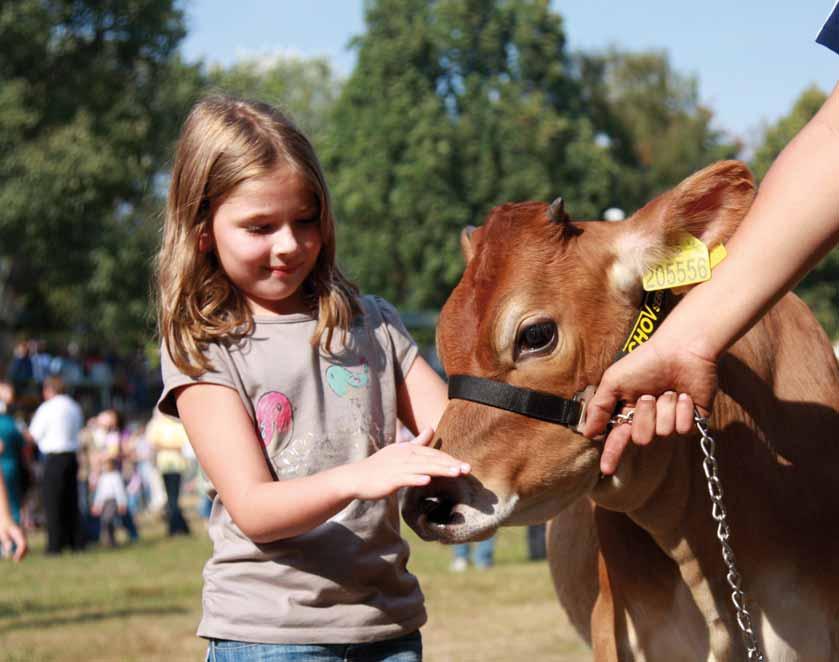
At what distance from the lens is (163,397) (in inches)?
117

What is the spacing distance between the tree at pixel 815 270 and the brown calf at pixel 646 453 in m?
27.7

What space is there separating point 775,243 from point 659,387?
409 millimetres

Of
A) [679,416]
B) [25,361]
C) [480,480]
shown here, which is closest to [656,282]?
[679,416]

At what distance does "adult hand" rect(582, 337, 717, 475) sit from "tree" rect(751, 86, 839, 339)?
28604 mm

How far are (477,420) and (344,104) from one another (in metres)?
41.0

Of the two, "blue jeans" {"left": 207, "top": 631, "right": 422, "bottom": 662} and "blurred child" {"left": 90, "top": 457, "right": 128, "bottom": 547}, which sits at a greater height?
"blue jeans" {"left": 207, "top": 631, "right": 422, "bottom": 662}

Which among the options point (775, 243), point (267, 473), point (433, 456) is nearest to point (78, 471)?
point (267, 473)

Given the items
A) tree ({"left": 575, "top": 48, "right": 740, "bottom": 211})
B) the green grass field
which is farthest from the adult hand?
tree ({"left": 575, "top": 48, "right": 740, "bottom": 211})

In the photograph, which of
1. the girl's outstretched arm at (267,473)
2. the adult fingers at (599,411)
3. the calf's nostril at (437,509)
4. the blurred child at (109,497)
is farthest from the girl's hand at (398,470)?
the blurred child at (109,497)

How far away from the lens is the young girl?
9.38 feet

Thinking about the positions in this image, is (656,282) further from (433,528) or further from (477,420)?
(433,528)

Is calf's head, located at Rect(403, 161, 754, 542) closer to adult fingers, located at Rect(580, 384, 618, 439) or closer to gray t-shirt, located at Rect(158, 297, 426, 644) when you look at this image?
adult fingers, located at Rect(580, 384, 618, 439)

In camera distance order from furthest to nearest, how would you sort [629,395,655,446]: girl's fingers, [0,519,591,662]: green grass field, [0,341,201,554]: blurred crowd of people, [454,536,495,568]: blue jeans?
[0,341,201,554]: blurred crowd of people, [454,536,495,568]: blue jeans, [0,519,591,662]: green grass field, [629,395,655,446]: girl's fingers

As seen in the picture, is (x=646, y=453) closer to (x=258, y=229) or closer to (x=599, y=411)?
(x=599, y=411)
